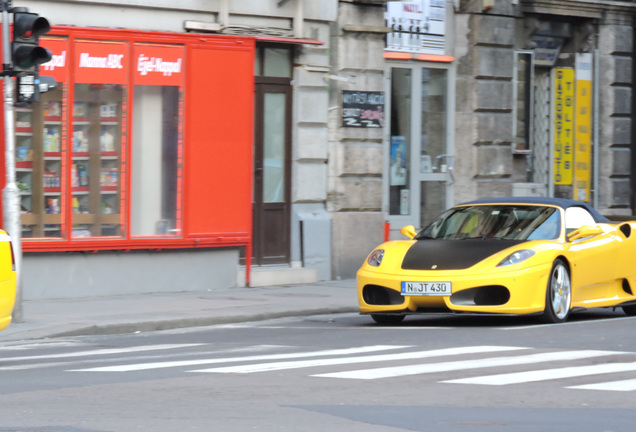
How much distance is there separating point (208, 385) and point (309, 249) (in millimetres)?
10859

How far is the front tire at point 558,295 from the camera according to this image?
12430 millimetres

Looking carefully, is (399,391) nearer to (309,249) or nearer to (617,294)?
(617,294)

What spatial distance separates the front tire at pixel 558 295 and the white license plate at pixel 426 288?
40.7 inches

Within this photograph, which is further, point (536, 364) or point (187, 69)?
point (187, 69)

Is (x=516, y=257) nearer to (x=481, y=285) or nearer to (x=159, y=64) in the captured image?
(x=481, y=285)

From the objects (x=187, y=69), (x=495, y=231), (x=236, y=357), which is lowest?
(x=236, y=357)

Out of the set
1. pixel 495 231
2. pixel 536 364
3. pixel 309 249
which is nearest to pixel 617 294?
pixel 495 231

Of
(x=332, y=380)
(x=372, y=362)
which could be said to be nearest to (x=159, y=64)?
(x=372, y=362)

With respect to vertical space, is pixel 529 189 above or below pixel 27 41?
below

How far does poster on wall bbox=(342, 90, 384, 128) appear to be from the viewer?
64.0ft

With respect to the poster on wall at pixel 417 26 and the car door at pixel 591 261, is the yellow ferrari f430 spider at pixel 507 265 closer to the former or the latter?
the car door at pixel 591 261

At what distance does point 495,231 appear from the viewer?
43.0ft

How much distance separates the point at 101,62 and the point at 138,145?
1297 millimetres

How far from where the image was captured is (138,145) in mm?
17156
